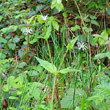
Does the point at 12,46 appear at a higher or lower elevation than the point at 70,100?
higher

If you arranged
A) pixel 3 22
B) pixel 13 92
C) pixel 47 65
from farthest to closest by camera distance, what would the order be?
pixel 3 22
pixel 13 92
pixel 47 65

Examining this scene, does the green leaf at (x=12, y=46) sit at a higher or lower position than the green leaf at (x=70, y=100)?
higher

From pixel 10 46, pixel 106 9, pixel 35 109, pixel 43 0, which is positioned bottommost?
pixel 35 109

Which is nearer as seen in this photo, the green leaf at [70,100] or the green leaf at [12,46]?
the green leaf at [70,100]

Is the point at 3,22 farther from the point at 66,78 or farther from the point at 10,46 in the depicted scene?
the point at 66,78

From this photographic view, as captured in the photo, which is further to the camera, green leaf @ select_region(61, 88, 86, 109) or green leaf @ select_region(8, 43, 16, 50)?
green leaf @ select_region(8, 43, 16, 50)

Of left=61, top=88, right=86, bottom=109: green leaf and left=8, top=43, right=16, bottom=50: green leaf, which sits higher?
left=8, top=43, right=16, bottom=50: green leaf

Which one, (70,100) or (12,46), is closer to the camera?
(70,100)

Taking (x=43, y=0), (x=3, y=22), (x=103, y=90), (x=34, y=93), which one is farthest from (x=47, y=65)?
(x=3, y=22)

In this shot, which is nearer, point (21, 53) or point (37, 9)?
point (21, 53)

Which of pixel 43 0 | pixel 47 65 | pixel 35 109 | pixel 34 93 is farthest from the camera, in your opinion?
pixel 43 0

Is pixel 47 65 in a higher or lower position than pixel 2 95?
higher

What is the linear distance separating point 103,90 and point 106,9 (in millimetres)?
1537

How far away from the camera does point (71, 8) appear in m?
2.03
